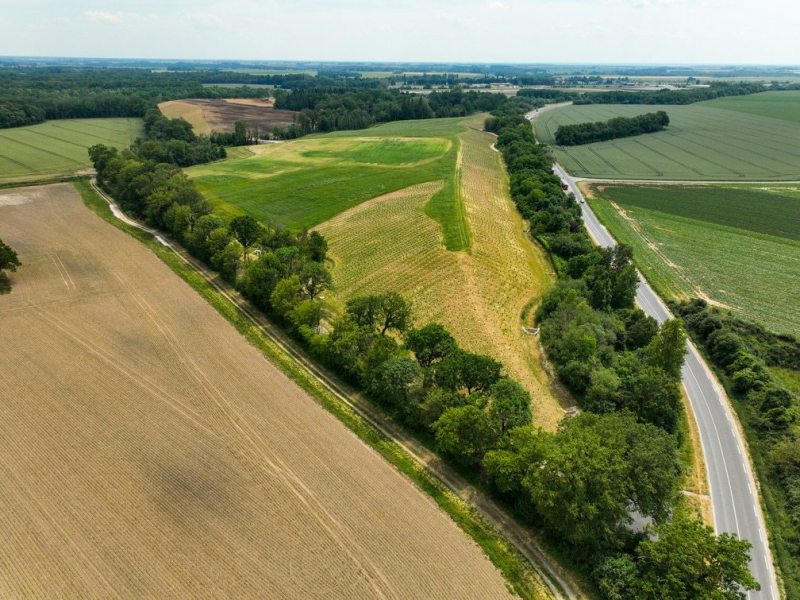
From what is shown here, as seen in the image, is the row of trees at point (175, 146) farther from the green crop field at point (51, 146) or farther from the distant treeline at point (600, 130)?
the distant treeline at point (600, 130)

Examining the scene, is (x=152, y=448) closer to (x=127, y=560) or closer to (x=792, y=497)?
(x=127, y=560)

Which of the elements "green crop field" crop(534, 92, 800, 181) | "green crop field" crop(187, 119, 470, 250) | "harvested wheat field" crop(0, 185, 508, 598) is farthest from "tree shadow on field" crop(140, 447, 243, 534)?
"green crop field" crop(534, 92, 800, 181)

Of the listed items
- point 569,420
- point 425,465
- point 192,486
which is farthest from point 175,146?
point 569,420

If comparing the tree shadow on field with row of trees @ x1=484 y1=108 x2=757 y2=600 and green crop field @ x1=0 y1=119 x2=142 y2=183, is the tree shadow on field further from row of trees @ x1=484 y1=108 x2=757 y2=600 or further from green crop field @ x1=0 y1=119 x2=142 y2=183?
green crop field @ x1=0 y1=119 x2=142 y2=183

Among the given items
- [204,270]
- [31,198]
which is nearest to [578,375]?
[204,270]

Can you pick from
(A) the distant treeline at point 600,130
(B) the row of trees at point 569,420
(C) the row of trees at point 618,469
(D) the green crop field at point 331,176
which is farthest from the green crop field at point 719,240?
(A) the distant treeline at point 600,130

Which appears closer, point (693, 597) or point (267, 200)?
point (693, 597)
